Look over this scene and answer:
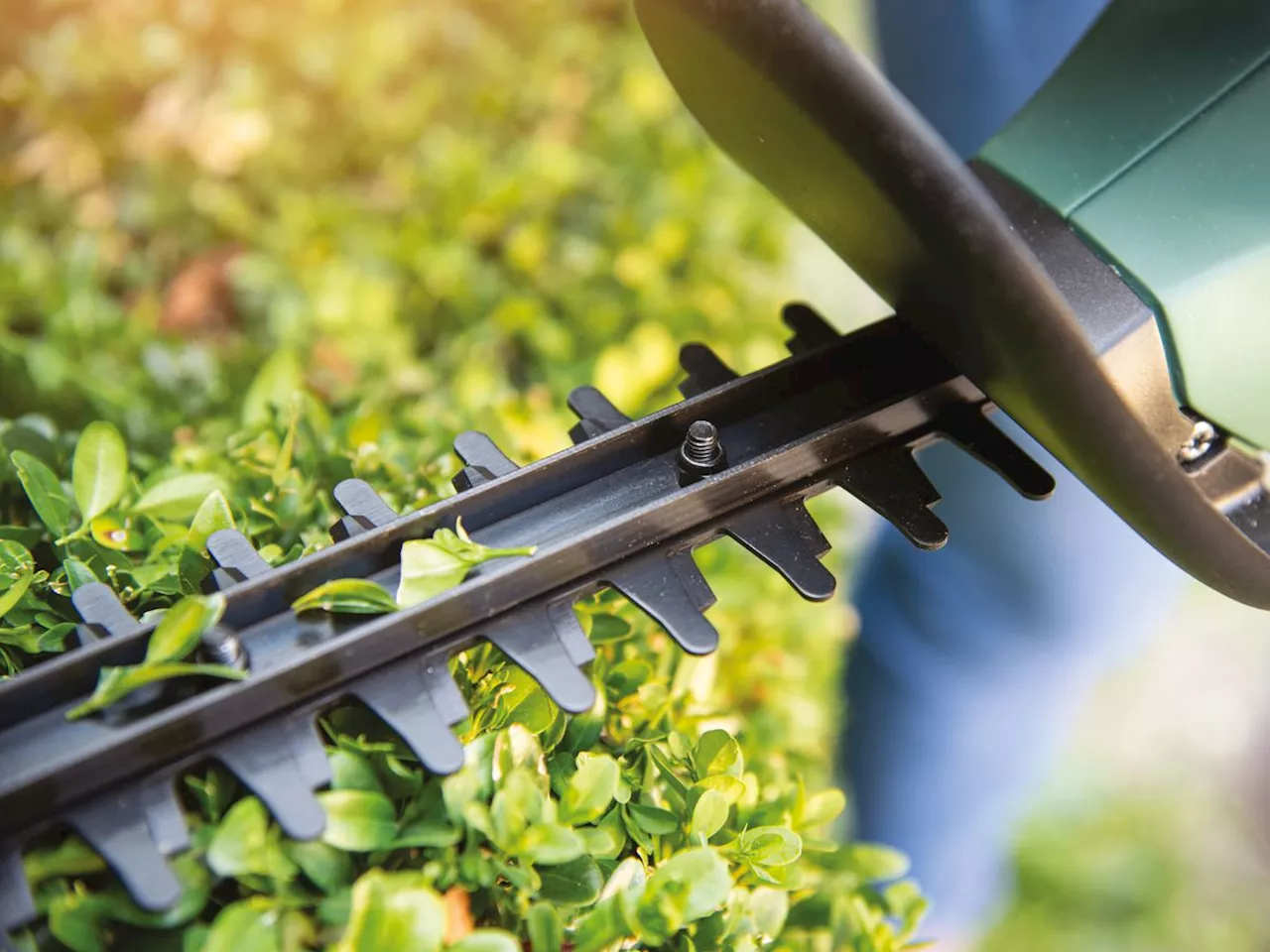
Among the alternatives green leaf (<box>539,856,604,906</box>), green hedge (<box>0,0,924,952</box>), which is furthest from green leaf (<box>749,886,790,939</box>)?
green leaf (<box>539,856,604,906</box>)

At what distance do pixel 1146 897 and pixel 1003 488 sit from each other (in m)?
0.87

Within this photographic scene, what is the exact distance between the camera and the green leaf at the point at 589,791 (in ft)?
1.76

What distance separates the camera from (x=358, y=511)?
1.92 ft

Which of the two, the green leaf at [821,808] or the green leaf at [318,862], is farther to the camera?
the green leaf at [821,808]

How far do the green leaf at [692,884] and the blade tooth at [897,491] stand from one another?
0.21 metres

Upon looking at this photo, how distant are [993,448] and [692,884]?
31 cm

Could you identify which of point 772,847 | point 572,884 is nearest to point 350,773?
point 572,884

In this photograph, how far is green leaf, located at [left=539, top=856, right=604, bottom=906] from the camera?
0.53 m

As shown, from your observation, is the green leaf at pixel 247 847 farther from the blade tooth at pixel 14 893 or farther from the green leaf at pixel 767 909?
the green leaf at pixel 767 909

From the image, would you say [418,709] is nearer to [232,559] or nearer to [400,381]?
[232,559]

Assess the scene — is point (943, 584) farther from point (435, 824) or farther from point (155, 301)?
point (155, 301)

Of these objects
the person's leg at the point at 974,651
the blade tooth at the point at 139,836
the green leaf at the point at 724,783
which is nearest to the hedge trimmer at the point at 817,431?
the blade tooth at the point at 139,836

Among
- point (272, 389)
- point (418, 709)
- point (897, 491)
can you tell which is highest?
point (272, 389)

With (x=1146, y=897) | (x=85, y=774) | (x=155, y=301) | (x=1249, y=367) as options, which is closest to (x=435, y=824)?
(x=85, y=774)
